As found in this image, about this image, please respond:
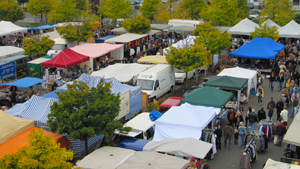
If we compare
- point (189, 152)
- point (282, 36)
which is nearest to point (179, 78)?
point (189, 152)

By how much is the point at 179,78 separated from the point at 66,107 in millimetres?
12632

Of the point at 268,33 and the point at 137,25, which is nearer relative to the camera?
the point at 268,33

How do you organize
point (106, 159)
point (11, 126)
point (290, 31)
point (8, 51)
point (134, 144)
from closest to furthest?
point (106, 159)
point (134, 144)
point (11, 126)
point (8, 51)
point (290, 31)

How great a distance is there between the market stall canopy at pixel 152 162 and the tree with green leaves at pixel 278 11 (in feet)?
108

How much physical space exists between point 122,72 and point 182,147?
10.3m

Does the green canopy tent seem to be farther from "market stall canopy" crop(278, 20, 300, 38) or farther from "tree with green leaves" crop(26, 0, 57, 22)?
"tree with green leaves" crop(26, 0, 57, 22)

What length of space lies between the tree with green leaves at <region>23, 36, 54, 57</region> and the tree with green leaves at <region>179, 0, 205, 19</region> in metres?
23.2

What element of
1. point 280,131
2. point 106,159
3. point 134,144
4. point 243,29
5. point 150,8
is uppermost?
point 150,8

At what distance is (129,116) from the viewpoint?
56.8 ft

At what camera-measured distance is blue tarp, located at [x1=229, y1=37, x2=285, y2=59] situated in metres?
25.3

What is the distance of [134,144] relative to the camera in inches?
506

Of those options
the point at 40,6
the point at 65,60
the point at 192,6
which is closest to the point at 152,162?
the point at 65,60

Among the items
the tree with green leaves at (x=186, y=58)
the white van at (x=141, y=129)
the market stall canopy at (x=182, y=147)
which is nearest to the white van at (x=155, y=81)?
the tree with green leaves at (x=186, y=58)

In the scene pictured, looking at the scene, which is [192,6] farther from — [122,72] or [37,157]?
[37,157]
